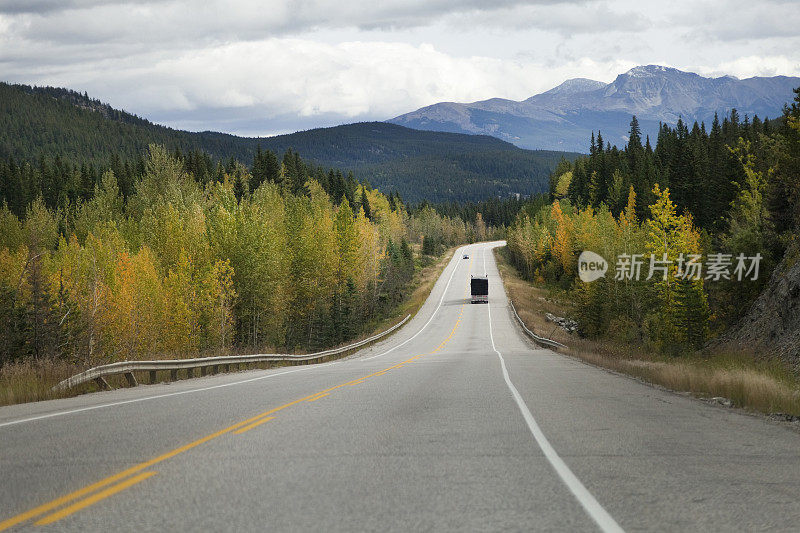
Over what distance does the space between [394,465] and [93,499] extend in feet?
8.86

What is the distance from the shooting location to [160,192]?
7350 cm

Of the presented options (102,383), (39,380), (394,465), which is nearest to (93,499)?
(394,465)

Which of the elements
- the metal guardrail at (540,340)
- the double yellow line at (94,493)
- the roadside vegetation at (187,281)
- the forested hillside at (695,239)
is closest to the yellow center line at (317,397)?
the double yellow line at (94,493)

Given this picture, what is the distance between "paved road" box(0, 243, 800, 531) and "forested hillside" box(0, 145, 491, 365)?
69.6 ft

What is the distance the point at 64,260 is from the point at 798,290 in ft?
188

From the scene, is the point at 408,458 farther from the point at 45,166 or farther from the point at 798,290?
the point at 45,166

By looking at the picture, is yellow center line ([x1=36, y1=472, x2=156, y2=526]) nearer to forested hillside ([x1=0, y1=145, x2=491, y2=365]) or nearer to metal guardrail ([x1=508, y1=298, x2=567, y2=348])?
forested hillside ([x1=0, y1=145, x2=491, y2=365])

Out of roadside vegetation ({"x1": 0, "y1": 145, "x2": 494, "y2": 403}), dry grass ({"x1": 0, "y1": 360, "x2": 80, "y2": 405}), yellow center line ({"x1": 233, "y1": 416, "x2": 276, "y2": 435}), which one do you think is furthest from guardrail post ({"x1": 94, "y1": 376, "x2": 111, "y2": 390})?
roadside vegetation ({"x1": 0, "y1": 145, "x2": 494, "y2": 403})

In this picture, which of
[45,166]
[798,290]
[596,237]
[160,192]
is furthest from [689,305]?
[45,166]

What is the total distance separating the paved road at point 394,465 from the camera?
4.63 metres

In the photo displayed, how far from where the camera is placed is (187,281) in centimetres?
4434

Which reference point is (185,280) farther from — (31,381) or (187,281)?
(31,381)

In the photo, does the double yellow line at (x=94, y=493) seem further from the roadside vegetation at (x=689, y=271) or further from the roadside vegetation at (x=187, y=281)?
the roadside vegetation at (x=187, y=281)

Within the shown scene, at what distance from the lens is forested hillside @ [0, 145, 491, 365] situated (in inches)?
1716
